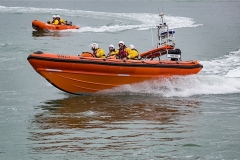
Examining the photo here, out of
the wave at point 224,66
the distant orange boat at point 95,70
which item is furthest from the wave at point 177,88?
the wave at point 224,66

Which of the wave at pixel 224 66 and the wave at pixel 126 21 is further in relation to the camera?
the wave at pixel 126 21

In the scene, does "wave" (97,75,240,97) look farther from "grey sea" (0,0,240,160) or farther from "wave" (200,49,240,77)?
"wave" (200,49,240,77)

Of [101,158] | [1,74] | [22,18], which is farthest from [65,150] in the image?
[22,18]

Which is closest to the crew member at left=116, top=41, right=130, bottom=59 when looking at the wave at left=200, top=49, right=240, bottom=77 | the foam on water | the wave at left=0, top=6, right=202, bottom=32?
the foam on water

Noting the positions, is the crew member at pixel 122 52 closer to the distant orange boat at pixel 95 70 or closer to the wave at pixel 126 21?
the distant orange boat at pixel 95 70

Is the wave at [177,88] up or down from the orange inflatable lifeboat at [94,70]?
down

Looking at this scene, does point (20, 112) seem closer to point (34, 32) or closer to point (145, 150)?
point (145, 150)

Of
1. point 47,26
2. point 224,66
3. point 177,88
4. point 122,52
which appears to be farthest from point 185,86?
point 47,26

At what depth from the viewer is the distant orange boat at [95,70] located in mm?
12086

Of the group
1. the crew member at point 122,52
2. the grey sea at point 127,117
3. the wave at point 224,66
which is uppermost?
the crew member at point 122,52

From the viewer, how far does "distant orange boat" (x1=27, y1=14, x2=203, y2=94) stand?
12.1m

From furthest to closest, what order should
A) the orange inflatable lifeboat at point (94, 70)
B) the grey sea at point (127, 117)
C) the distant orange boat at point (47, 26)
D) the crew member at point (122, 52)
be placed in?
the distant orange boat at point (47, 26) → the crew member at point (122, 52) → the orange inflatable lifeboat at point (94, 70) → the grey sea at point (127, 117)

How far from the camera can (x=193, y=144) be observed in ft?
29.0

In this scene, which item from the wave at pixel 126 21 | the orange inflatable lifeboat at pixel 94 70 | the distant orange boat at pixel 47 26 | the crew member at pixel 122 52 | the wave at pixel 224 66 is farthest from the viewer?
the wave at pixel 126 21
